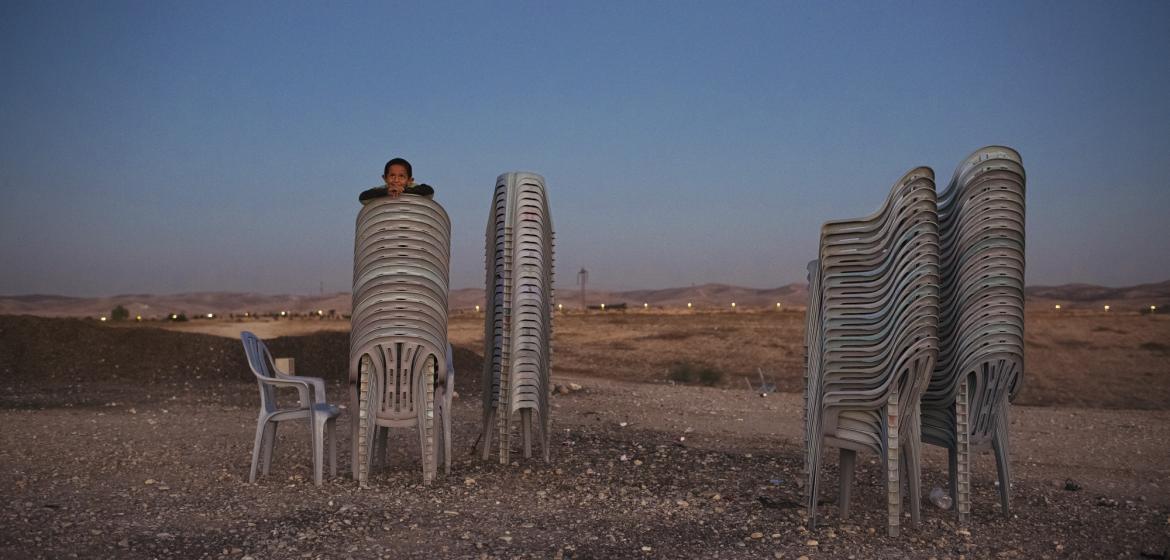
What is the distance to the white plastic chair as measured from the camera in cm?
806

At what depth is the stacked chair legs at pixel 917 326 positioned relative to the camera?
20.3 feet

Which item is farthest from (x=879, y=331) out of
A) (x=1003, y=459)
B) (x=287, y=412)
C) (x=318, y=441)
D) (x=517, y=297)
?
(x=287, y=412)

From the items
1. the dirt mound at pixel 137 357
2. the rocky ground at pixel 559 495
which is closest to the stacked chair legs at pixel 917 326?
the rocky ground at pixel 559 495

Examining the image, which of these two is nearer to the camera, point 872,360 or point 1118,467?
point 872,360

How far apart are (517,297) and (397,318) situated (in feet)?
4.55

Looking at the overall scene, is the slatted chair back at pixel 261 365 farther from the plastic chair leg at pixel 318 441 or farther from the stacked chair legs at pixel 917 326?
the stacked chair legs at pixel 917 326

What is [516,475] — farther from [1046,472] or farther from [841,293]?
[1046,472]

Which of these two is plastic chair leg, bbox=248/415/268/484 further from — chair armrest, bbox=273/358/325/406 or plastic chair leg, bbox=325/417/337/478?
plastic chair leg, bbox=325/417/337/478

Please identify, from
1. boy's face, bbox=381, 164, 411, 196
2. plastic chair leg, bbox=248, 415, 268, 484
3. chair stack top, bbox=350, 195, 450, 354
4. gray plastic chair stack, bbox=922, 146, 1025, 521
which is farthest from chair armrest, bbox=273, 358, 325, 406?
gray plastic chair stack, bbox=922, 146, 1025, 521

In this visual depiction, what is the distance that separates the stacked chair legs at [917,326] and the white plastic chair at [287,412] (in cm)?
451

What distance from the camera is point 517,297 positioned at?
345 inches

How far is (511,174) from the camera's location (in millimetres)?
9016

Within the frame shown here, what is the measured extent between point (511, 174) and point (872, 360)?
432cm

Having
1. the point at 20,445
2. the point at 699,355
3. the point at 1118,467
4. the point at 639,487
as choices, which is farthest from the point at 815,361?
the point at 699,355
